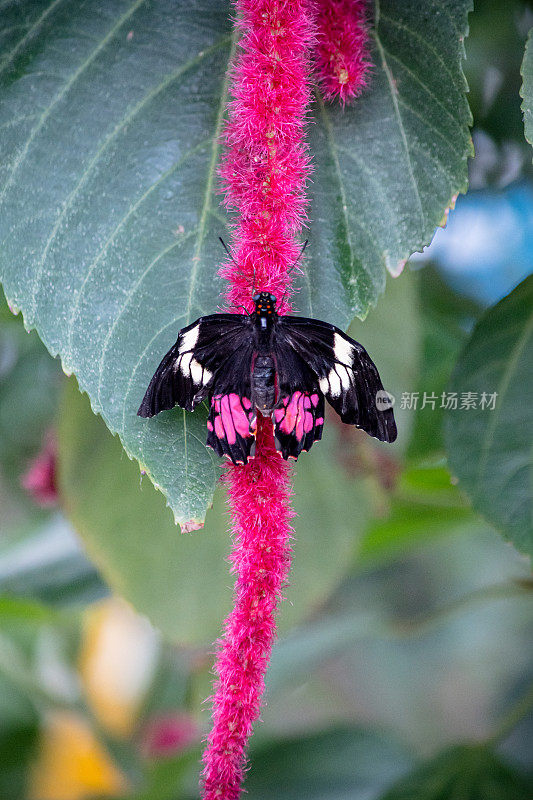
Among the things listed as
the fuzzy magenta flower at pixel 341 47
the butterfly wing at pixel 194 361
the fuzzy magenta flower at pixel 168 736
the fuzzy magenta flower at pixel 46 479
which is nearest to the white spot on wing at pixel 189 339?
the butterfly wing at pixel 194 361

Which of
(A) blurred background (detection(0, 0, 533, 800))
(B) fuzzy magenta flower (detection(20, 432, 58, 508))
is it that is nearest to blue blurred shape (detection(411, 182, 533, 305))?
(A) blurred background (detection(0, 0, 533, 800))

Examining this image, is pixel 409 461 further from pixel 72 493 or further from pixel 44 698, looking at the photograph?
pixel 44 698

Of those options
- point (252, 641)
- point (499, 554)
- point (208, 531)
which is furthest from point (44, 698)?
point (499, 554)

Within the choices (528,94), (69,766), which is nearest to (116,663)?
(69,766)

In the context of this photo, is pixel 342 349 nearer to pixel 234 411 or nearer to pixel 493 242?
pixel 234 411

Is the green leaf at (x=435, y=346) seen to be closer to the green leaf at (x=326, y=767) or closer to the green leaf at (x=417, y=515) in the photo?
the green leaf at (x=417, y=515)

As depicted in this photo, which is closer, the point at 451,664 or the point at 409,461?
the point at 409,461
